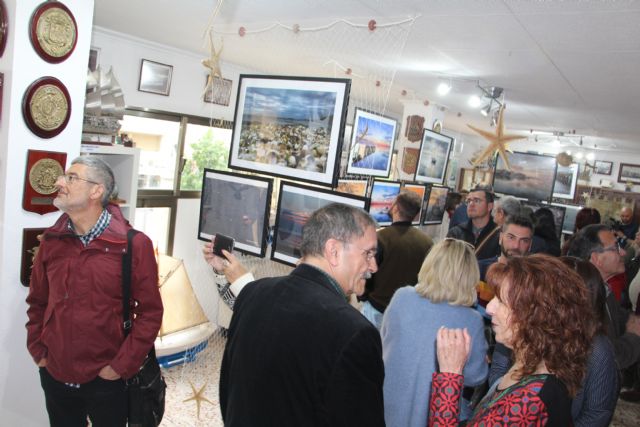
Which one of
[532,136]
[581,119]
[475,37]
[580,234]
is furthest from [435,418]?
[532,136]

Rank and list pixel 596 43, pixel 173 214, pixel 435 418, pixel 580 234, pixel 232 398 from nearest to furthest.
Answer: pixel 232 398 → pixel 435 418 → pixel 580 234 → pixel 596 43 → pixel 173 214

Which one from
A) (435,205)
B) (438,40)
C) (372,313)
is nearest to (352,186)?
(372,313)

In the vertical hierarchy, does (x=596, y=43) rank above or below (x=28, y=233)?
above

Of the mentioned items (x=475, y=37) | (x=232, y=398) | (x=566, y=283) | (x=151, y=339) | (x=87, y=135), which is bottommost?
(x=151, y=339)

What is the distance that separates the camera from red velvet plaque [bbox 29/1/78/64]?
2.42m

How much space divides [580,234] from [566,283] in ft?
5.24

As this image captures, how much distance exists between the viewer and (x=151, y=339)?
2154 millimetres

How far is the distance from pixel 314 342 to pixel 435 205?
173 inches

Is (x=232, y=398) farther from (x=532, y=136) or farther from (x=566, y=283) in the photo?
(x=532, y=136)

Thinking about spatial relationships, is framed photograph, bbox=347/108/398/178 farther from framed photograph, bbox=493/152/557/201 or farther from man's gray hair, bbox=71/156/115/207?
framed photograph, bbox=493/152/557/201

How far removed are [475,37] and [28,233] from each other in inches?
120

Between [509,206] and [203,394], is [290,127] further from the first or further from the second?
[203,394]

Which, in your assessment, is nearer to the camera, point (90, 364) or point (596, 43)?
point (90, 364)

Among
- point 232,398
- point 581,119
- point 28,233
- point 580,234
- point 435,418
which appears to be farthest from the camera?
point 581,119
